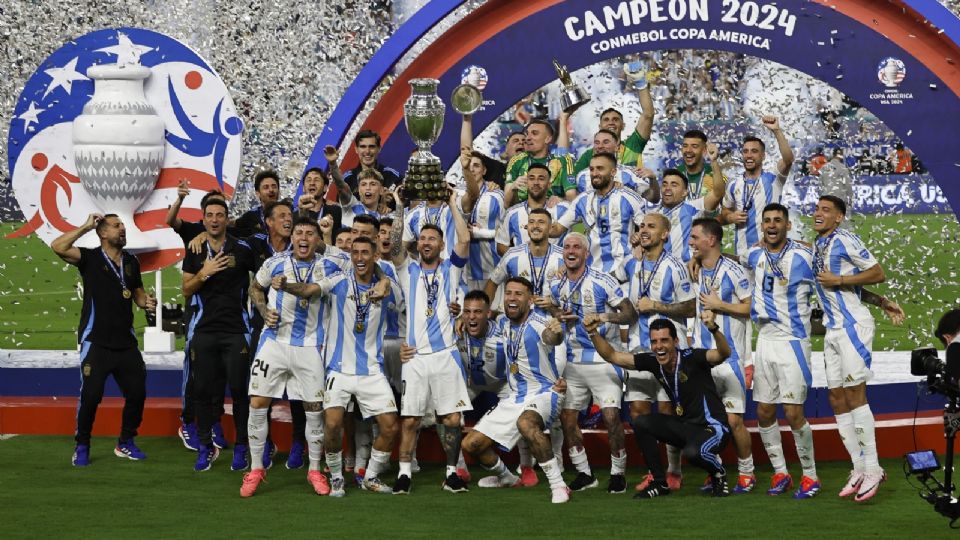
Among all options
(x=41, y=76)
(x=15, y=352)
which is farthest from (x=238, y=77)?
(x=15, y=352)

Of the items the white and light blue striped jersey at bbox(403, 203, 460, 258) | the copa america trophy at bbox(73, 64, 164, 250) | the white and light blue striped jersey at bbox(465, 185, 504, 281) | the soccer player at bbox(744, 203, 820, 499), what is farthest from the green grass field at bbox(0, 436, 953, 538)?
the copa america trophy at bbox(73, 64, 164, 250)

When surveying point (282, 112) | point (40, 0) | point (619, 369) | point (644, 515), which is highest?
point (40, 0)

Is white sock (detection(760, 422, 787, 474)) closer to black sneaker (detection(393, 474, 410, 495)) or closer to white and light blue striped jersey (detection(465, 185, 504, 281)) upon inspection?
black sneaker (detection(393, 474, 410, 495))

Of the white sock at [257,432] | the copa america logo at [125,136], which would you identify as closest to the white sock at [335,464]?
the white sock at [257,432]

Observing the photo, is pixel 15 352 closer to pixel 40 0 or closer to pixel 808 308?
pixel 40 0

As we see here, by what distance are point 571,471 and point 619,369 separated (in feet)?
2.76

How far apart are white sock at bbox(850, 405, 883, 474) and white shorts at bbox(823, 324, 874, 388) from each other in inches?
7.5

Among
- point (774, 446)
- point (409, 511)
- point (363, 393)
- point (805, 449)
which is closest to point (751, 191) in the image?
point (774, 446)

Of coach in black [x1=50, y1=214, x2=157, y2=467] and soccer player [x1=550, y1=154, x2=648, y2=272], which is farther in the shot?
soccer player [x1=550, y1=154, x2=648, y2=272]

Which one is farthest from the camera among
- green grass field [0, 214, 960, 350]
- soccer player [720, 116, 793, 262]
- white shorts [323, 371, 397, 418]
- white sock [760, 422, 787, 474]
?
green grass field [0, 214, 960, 350]

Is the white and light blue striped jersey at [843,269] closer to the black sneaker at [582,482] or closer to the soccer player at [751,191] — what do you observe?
the soccer player at [751,191]

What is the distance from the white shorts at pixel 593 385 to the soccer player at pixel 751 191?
1537 millimetres

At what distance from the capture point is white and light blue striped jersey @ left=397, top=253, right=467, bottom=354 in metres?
9.90

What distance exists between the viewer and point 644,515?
9.06 metres
